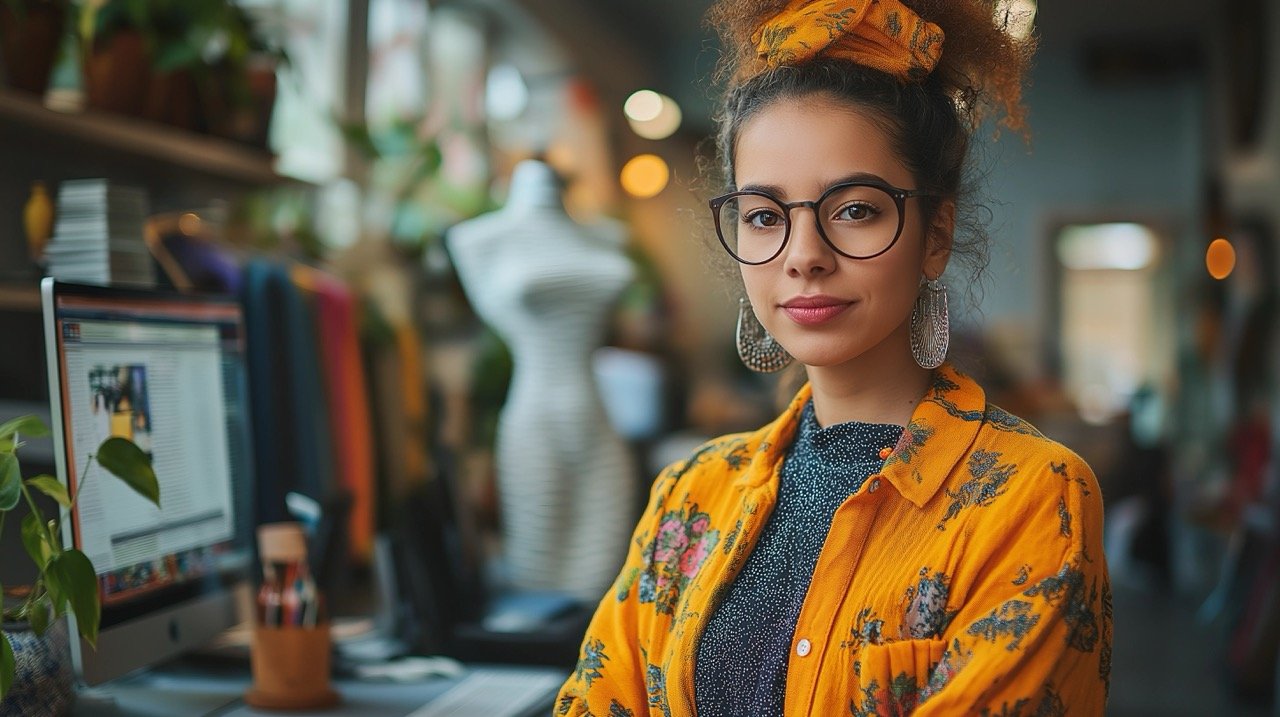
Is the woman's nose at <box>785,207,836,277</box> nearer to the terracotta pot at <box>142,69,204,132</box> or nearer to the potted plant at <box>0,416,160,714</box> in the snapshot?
the potted plant at <box>0,416,160,714</box>

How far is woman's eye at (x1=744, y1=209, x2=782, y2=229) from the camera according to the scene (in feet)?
3.75

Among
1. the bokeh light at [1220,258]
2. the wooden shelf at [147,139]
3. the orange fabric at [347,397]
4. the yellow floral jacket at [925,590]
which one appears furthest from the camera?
the bokeh light at [1220,258]

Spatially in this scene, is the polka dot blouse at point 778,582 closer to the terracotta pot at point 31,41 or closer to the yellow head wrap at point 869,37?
the yellow head wrap at point 869,37

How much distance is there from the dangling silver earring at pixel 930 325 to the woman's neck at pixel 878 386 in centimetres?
2

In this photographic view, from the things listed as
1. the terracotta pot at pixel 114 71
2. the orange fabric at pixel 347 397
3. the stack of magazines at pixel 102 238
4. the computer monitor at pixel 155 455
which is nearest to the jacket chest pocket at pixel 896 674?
the computer monitor at pixel 155 455

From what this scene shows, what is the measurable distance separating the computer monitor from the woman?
0.61 m

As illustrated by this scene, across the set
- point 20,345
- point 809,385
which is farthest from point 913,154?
point 20,345

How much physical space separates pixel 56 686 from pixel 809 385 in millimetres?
898

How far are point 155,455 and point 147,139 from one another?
4.24 ft

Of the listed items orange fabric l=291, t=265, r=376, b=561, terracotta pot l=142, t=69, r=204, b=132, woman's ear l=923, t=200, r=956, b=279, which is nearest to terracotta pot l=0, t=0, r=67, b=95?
terracotta pot l=142, t=69, r=204, b=132

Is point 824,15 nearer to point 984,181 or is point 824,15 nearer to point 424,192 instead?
point 984,181

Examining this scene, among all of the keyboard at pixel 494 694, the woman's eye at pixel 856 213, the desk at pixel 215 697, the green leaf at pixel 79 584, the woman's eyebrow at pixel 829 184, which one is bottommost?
the keyboard at pixel 494 694

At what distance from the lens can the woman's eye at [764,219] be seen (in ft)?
3.75

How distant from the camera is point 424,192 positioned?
5148 mm
